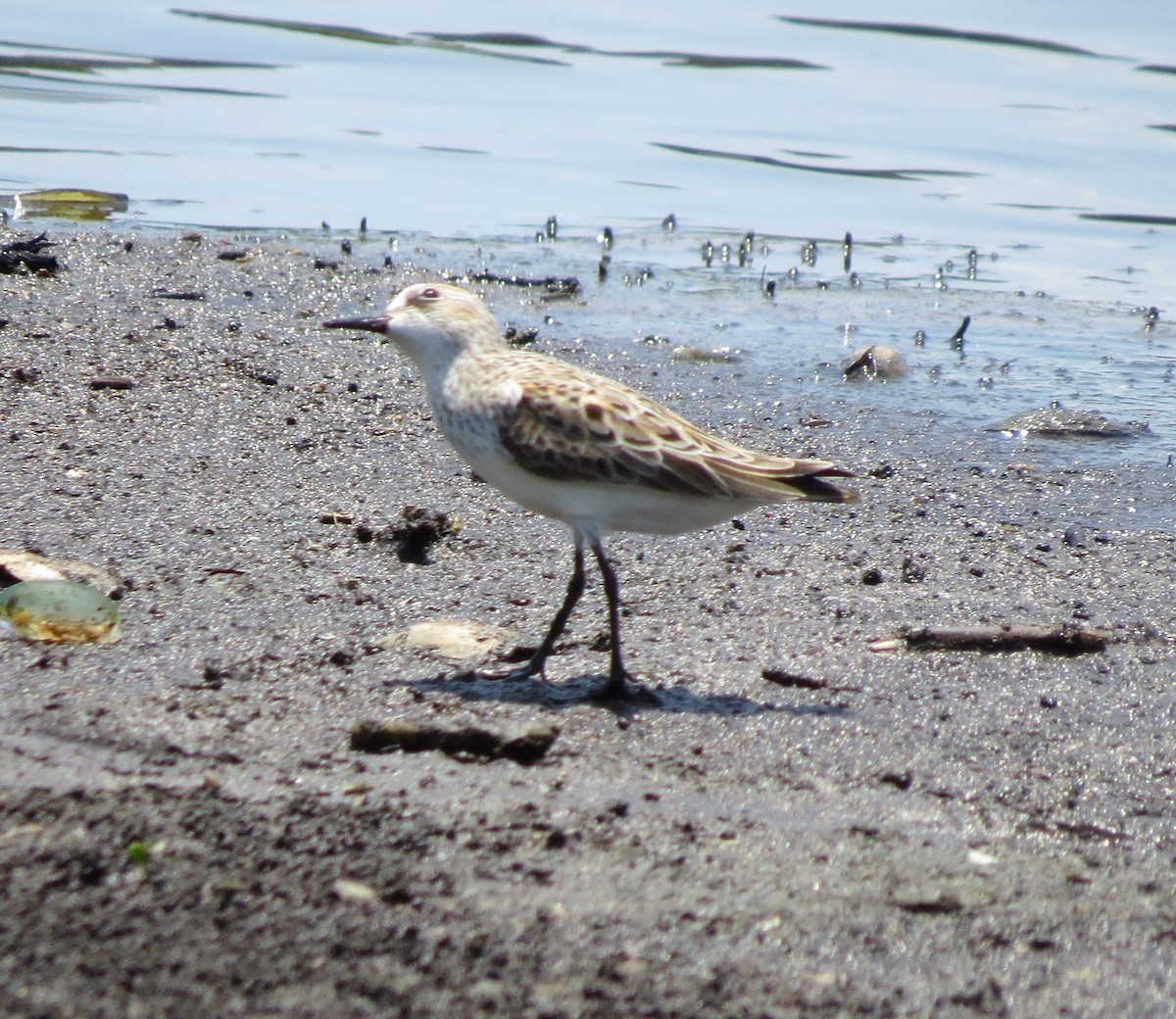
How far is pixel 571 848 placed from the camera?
375 centimetres

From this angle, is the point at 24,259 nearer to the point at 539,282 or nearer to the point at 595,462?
the point at 539,282

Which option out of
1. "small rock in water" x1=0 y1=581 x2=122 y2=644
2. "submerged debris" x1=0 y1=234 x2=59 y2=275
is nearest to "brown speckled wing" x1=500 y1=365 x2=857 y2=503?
"small rock in water" x1=0 y1=581 x2=122 y2=644

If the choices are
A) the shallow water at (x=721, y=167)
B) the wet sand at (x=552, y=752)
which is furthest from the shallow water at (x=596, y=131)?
the wet sand at (x=552, y=752)

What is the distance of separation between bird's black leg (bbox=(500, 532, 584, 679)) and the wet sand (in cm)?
8

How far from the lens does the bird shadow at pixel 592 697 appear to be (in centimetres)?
473

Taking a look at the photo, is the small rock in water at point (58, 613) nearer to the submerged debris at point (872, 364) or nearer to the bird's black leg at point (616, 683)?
the bird's black leg at point (616, 683)

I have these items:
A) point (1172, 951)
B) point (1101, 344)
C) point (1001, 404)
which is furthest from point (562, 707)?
point (1101, 344)

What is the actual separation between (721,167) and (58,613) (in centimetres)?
1144

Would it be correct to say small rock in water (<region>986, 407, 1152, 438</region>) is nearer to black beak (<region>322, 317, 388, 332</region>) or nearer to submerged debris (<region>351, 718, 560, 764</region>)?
black beak (<region>322, 317, 388, 332</region>)

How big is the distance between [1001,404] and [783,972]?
239 inches

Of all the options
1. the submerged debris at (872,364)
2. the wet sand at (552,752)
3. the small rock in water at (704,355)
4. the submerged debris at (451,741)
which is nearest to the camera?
the wet sand at (552,752)

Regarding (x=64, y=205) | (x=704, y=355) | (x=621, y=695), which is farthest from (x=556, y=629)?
(x=64, y=205)

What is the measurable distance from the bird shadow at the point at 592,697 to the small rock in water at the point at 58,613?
880 mm

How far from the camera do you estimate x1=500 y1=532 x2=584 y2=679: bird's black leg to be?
496cm
